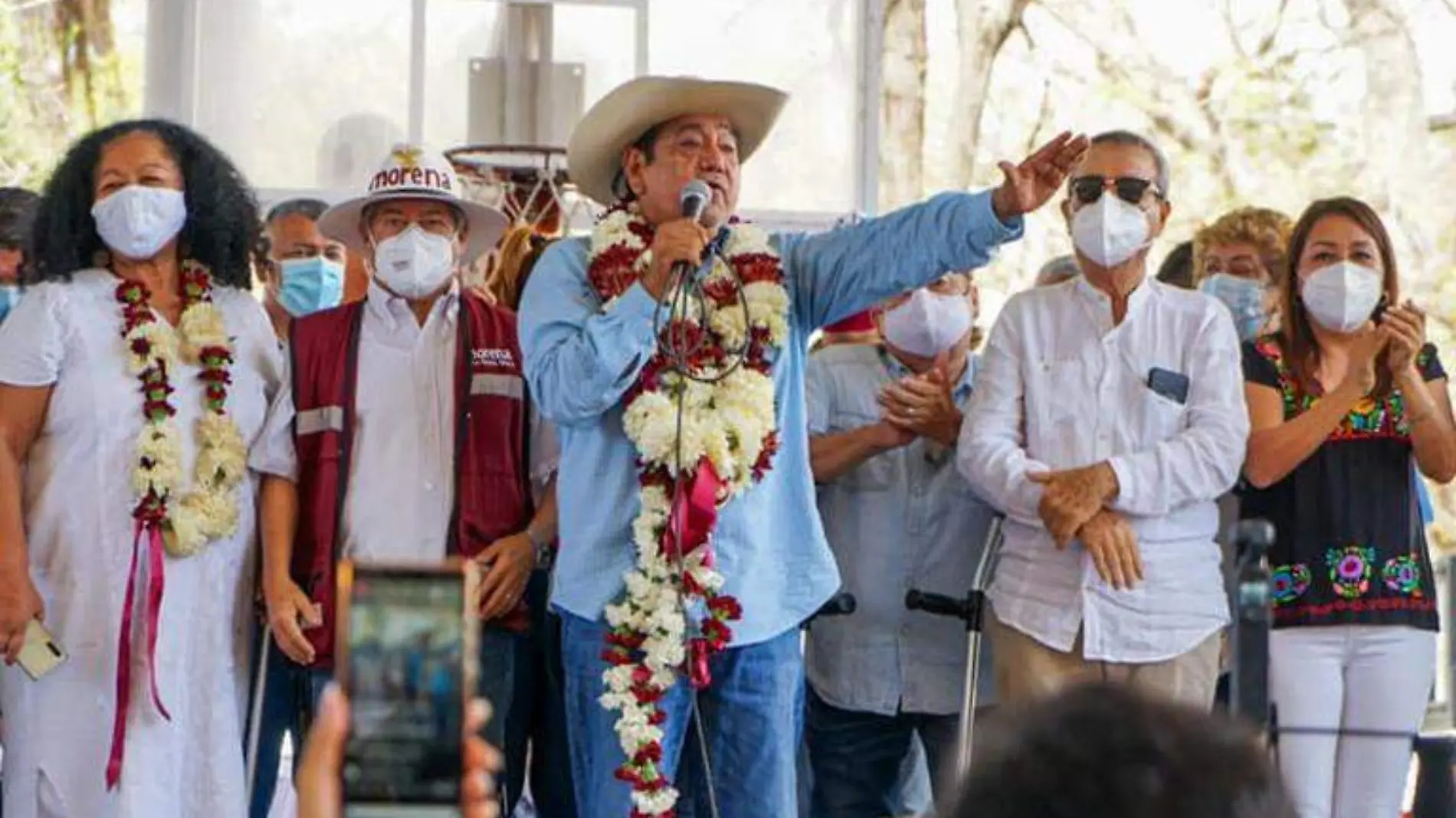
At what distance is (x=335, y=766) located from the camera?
4.67ft

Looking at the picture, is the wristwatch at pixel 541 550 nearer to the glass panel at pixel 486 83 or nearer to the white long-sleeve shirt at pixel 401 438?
the white long-sleeve shirt at pixel 401 438

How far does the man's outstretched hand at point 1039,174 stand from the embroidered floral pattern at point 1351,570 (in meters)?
1.14

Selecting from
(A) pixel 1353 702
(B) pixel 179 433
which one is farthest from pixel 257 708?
(A) pixel 1353 702

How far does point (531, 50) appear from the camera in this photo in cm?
830

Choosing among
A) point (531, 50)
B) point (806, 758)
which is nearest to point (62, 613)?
point (806, 758)

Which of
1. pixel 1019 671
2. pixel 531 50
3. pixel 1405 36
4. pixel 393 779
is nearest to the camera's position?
pixel 393 779

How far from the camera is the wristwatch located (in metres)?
4.48

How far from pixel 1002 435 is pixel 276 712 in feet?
5.20

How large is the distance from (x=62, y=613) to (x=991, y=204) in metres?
1.95

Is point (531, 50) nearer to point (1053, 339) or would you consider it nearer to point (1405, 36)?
point (1053, 339)

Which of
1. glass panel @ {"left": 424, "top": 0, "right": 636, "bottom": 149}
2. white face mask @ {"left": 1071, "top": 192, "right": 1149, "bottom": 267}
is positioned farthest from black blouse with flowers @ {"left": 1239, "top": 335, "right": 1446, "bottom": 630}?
glass panel @ {"left": 424, "top": 0, "right": 636, "bottom": 149}

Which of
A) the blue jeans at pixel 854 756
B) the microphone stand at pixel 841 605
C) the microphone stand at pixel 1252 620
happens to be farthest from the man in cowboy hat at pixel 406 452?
the microphone stand at pixel 1252 620

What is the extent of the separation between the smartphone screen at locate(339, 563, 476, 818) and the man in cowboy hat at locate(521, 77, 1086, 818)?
95.4 inches

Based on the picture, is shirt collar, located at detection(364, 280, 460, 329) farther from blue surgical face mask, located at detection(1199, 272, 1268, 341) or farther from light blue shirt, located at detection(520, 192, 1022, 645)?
blue surgical face mask, located at detection(1199, 272, 1268, 341)
